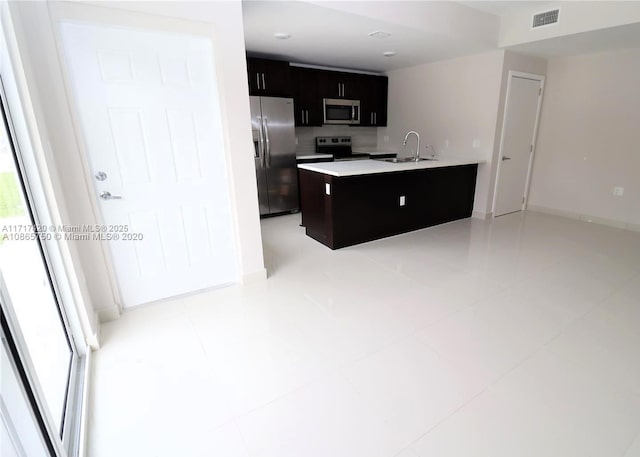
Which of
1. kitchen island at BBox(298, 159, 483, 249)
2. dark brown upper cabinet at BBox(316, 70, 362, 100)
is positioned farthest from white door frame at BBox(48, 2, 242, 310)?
dark brown upper cabinet at BBox(316, 70, 362, 100)

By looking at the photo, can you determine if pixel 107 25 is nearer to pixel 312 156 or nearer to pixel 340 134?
pixel 312 156

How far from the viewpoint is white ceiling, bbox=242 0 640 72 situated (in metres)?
2.79

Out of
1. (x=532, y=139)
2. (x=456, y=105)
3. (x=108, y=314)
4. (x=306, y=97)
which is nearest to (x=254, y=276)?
(x=108, y=314)

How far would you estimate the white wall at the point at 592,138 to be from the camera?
3969 millimetres

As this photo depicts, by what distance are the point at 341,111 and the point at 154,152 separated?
391 cm

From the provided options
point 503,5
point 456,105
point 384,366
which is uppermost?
point 503,5

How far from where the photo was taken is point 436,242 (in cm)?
377

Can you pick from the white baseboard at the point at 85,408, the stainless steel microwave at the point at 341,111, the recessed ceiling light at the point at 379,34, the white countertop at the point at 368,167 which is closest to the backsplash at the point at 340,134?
the stainless steel microwave at the point at 341,111

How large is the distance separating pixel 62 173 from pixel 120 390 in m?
1.37

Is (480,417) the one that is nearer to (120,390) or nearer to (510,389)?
(510,389)

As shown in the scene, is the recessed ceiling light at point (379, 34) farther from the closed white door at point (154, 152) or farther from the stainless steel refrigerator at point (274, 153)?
the closed white door at point (154, 152)

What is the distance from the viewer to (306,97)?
16.7ft

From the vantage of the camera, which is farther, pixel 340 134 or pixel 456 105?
pixel 340 134

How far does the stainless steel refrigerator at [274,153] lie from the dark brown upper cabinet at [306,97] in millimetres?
454
